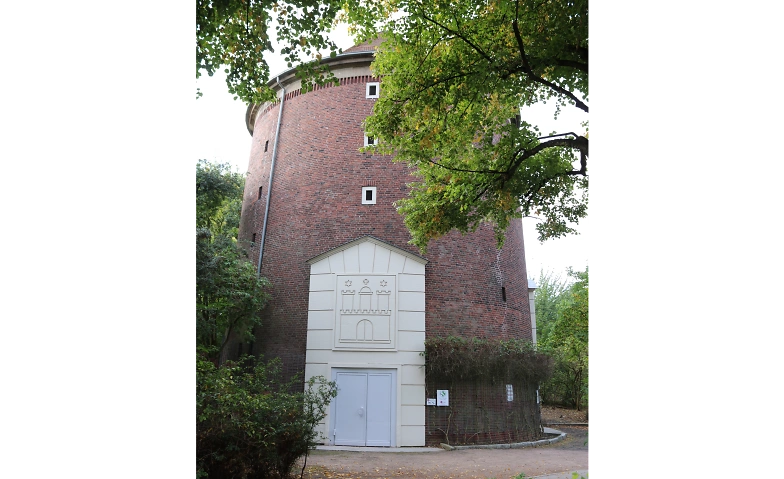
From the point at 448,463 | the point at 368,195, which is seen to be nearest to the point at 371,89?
the point at 368,195

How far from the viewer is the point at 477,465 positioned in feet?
37.3

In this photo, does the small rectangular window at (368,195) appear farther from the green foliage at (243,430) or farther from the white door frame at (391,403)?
the green foliage at (243,430)

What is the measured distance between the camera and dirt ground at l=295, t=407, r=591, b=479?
33.3 ft

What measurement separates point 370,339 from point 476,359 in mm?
2777

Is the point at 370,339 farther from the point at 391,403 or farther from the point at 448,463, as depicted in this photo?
the point at 448,463

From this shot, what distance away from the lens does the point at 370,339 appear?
47.1ft

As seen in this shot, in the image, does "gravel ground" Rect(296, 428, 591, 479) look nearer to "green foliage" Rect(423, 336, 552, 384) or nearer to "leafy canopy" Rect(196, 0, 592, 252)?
"green foliage" Rect(423, 336, 552, 384)

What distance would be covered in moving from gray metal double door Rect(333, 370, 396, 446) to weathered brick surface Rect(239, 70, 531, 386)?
1.60 m

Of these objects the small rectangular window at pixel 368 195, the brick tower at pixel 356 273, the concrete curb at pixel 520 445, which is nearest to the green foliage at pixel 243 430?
the brick tower at pixel 356 273

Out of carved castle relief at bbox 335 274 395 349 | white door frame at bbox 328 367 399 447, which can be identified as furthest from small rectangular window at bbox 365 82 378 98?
white door frame at bbox 328 367 399 447
